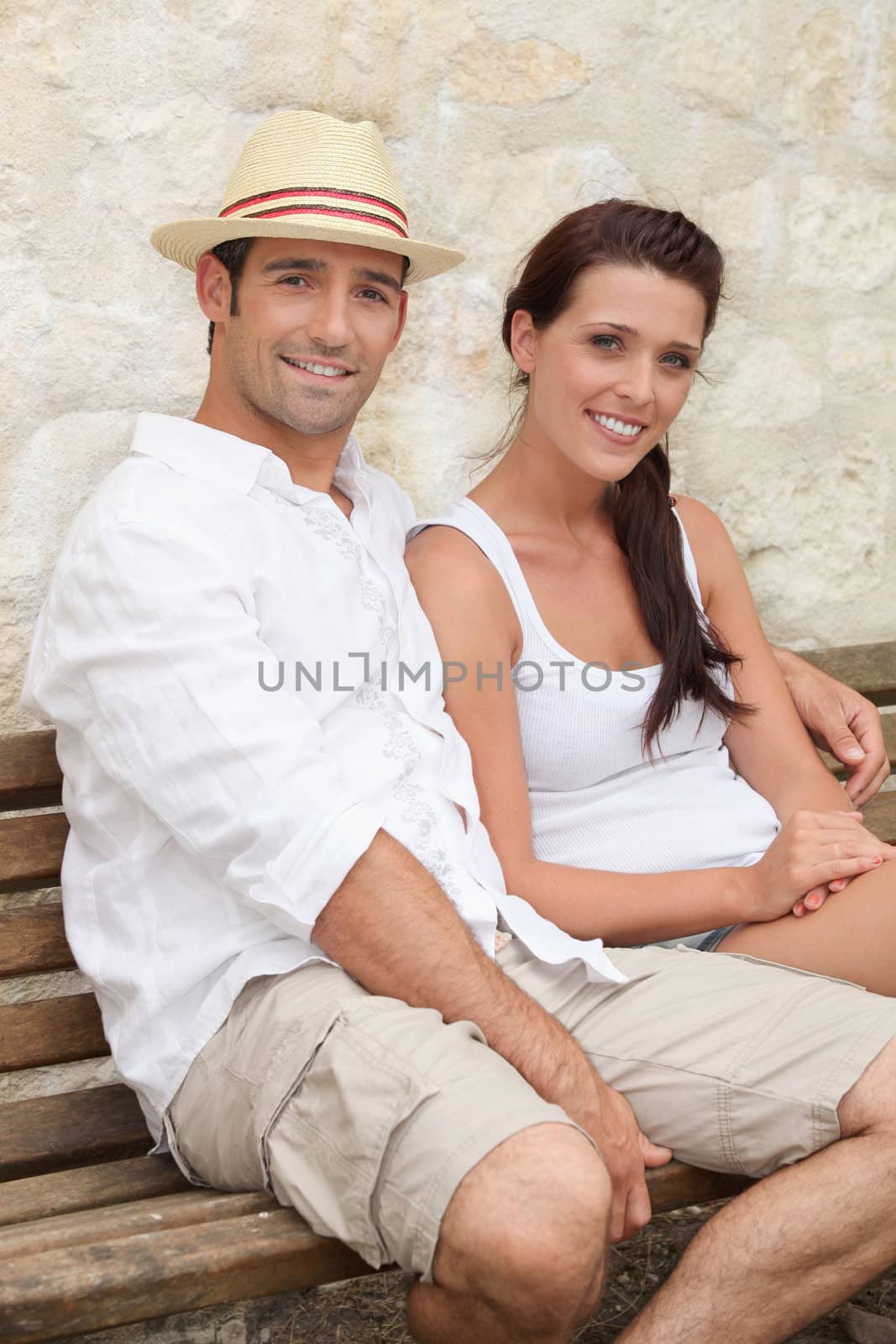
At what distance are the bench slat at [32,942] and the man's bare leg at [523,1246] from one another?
85cm

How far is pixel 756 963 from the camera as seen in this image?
2.14 m

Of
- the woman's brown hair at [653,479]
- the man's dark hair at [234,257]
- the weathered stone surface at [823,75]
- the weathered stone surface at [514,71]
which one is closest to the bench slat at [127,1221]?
the woman's brown hair at [653,479]

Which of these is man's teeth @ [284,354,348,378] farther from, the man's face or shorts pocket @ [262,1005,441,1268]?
shorts pocket @ [262,1005,441,1268]

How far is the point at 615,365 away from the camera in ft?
7.87

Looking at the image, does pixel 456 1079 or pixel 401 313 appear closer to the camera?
pixel 456 1079

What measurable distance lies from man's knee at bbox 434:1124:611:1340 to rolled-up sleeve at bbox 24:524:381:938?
410 millimetres

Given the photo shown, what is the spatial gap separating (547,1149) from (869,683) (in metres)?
1.62

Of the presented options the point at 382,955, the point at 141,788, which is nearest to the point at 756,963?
the point at 382,955

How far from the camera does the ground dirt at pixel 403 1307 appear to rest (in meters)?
2.40

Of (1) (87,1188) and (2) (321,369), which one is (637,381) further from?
(1) (87,1188)

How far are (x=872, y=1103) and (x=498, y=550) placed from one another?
1036 mm

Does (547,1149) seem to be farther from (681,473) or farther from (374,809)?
(681,473)

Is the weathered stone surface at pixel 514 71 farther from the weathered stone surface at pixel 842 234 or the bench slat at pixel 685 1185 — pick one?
the bench slat at pixel 685 1185

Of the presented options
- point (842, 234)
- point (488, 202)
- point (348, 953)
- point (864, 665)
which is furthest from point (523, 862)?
point (842, 234)
